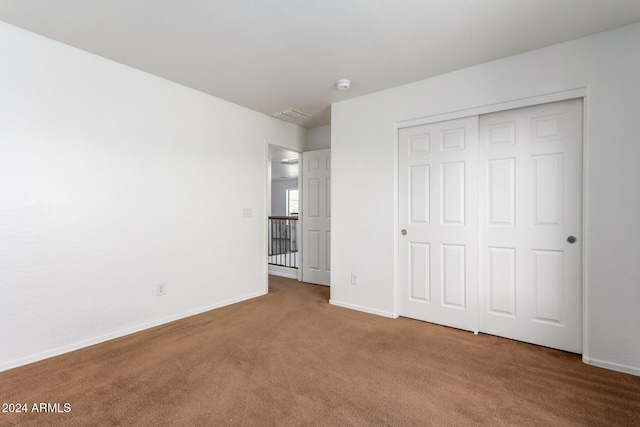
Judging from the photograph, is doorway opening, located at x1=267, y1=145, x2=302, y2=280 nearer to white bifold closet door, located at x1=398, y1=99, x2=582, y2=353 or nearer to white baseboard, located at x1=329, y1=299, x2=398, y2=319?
white baseboard, located at x1=329, y1=299, x2=398, y2=319

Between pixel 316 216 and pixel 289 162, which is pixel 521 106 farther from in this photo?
pixel 289 162

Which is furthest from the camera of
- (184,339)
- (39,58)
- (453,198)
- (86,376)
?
(453,198)

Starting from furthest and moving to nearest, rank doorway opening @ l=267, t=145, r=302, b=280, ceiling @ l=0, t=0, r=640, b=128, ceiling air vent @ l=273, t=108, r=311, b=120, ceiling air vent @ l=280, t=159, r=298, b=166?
ceiling air vent @ l=280, t=159, r=298, b=166, doorway opening @ l=267, t=145, r=302, b=280, ceiling air vent @ l=273, t=108, r=311, b=120, ceiling @ l=0, t=0, r=640, b=128

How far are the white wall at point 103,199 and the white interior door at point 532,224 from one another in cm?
277

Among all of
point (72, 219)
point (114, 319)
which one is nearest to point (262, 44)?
point (72, 219)

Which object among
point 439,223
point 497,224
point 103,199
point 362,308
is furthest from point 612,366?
point 103,199

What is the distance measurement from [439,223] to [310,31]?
6.72 ft

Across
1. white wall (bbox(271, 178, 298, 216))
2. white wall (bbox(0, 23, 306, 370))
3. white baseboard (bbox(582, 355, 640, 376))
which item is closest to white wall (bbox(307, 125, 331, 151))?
white wall (bbox(0, 23, 306, 370))

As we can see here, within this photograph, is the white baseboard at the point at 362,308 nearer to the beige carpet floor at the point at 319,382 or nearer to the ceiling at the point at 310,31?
the beige carpet floor at the point at 319,382

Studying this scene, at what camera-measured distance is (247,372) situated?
6.90 feet

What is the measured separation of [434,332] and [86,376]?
9.00 feet

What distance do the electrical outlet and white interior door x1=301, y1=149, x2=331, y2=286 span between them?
7.26 feet

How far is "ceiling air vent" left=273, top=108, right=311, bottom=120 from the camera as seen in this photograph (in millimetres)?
3946

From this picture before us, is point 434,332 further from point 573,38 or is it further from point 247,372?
point 573,38
